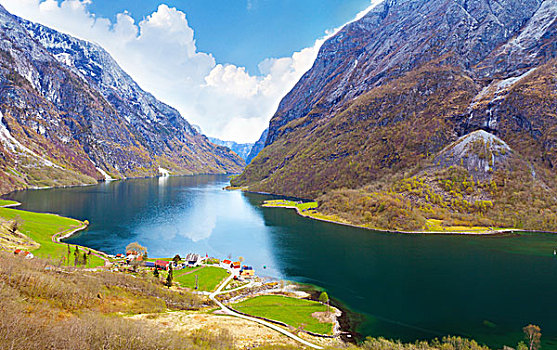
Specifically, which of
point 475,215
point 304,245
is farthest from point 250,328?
point 475,215

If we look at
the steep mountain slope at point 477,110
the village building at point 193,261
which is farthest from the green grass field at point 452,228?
the village building at point 193,261

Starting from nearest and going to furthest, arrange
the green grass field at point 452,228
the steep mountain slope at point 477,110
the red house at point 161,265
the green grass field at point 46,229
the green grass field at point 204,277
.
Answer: the green grass field at point 204,277, the green grass field at point 46,229, the red house at point 161,265, the green grass field at point 452,228, the steep mountain slope at point 477,110

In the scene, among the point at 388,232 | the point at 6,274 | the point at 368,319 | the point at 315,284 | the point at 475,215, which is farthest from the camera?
the point at 475,215

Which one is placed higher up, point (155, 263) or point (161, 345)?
point (161, 345)

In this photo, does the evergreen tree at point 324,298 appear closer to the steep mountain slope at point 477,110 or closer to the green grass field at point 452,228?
the green grass field at point 452,228

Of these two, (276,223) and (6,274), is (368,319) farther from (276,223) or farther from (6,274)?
(276,223)

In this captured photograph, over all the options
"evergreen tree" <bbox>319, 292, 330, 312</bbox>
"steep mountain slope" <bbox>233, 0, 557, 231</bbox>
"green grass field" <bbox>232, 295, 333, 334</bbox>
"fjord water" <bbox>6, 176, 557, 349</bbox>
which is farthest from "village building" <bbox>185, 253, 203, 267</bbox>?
"steep mountain slope" <bbox>233, 0, 557, 231</bbox>
